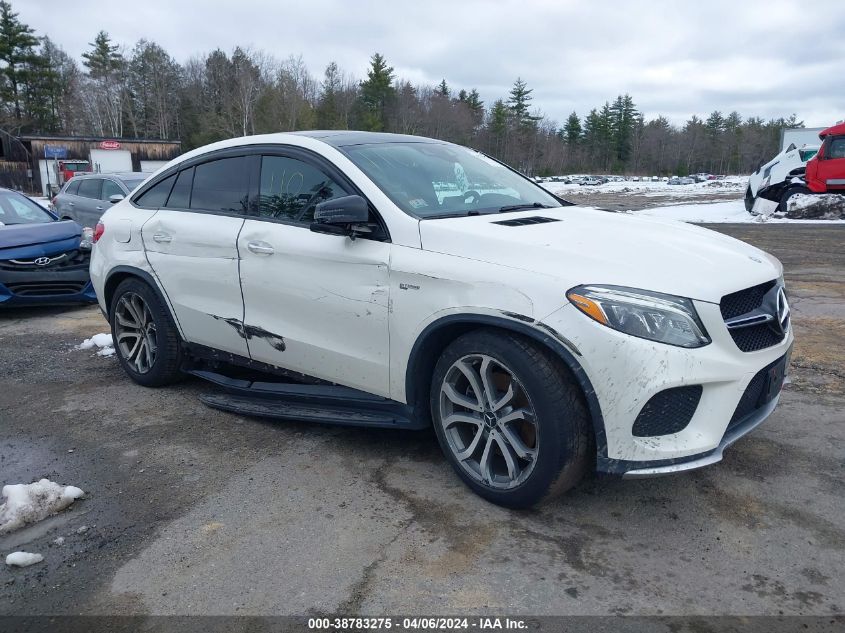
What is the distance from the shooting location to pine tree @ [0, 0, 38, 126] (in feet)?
214

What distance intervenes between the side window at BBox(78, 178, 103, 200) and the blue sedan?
5.61 meters

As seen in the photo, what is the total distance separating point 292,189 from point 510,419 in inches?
76.0

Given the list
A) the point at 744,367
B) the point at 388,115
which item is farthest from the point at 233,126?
the point at 744,367

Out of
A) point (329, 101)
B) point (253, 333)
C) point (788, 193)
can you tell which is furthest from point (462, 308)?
point (329, 101)

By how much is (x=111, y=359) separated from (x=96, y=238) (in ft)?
3.80

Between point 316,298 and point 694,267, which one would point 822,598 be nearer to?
point 694,267

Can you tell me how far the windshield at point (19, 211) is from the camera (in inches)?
322

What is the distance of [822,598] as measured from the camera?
242 cm

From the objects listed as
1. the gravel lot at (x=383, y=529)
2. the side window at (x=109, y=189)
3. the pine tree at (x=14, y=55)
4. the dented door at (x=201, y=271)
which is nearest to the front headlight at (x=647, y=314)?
the gravel lot at (x=383, y=529)

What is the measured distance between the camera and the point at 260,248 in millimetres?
3885

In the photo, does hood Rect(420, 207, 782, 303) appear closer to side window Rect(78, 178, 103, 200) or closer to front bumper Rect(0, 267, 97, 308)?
front bumper Rect(0, 267, 97, 308)

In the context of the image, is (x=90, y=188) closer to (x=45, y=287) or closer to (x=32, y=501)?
(x=45, y=287)

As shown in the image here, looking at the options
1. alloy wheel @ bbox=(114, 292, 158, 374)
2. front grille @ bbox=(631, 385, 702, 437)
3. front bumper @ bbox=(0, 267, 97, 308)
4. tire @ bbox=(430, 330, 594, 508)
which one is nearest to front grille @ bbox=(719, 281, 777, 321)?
front grille @ bbox=(631, 385, 702, 437)

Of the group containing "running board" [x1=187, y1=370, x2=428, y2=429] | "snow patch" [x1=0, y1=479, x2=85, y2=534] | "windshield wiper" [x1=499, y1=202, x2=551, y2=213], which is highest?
"windshield wiper" [x1=499, y1=202, x2=551, y2=213]
